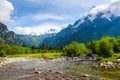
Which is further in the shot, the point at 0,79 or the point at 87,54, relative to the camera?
the point at 87,54

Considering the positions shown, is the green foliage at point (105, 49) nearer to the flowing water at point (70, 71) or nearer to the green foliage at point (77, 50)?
the flowing water at point (70, 71)

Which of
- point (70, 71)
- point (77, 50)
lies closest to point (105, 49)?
point (77, 50)

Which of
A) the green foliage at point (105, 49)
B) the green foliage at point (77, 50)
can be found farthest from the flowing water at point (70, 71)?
the green foliage at point (77, 50)

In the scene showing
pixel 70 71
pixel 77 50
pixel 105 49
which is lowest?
pixel 70 71

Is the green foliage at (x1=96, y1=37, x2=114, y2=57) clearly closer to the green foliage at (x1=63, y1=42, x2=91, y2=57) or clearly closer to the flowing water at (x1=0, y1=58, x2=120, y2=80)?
the flowing water at (x1=0, y1=58, x2=120, y2=80)

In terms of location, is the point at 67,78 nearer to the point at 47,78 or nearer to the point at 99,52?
the point at 47,78

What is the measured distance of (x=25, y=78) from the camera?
163ft

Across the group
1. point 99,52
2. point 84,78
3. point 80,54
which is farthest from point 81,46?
point 84,78

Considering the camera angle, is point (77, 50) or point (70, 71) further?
point (77, 50)

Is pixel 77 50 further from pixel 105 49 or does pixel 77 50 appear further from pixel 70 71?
pixel 70 71

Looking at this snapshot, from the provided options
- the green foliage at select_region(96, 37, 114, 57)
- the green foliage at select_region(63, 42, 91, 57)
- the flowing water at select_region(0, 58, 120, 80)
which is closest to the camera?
the flowing water at select_region(0, 58, 120, 80)

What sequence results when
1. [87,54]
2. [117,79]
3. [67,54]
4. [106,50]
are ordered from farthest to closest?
1. [67,54]
2. [87,54]
3. [106,50]
4. [117,79]

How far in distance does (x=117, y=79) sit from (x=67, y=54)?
110376 mm

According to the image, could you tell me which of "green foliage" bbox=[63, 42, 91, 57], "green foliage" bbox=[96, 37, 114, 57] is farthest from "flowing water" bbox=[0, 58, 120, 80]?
"green foliage" bbox=[63, 42, 91, 57]
